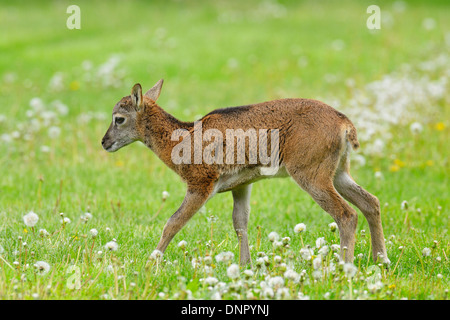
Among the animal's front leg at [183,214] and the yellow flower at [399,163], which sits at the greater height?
the yellow flower at [399,163]

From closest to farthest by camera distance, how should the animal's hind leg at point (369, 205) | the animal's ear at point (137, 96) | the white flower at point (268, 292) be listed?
1. the white flower at point (268, 292)
2. the animal's hind leg at point (369, 205)
3. the animal's ear at point (137, 96)

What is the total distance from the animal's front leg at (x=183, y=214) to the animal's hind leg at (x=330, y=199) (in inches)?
32.2

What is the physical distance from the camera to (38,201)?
732cm

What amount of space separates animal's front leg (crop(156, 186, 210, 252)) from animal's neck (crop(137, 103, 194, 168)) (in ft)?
1.83

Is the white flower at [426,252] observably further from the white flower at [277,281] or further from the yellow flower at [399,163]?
the yellow flower at [399,163]

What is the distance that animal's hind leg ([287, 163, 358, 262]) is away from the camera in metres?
5.26

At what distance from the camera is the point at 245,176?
18.1 feet

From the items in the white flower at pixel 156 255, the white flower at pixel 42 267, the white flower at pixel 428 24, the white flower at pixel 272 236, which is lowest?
the white flower at pixel 42 267

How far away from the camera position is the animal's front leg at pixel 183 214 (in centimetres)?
539

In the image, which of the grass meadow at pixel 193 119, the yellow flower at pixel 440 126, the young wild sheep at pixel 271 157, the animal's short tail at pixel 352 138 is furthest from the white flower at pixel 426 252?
the yellow flower at pixel 440 126

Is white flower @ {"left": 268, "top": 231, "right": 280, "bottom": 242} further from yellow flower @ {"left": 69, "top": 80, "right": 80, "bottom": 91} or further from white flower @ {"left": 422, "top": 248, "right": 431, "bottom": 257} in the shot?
yellow flower @ {"left": 69, "top": 80, "right": 80, "bottom": 91}

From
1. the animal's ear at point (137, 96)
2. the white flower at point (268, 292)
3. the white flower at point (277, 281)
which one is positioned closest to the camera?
the white flower at point (268, 292)

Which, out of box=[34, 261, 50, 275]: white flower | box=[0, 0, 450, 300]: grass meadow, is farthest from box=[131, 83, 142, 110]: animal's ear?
box=[34, 261, 50, 275]: white flower

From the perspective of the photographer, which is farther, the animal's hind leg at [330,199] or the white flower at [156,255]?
the animal's hind leg at [330,199]
